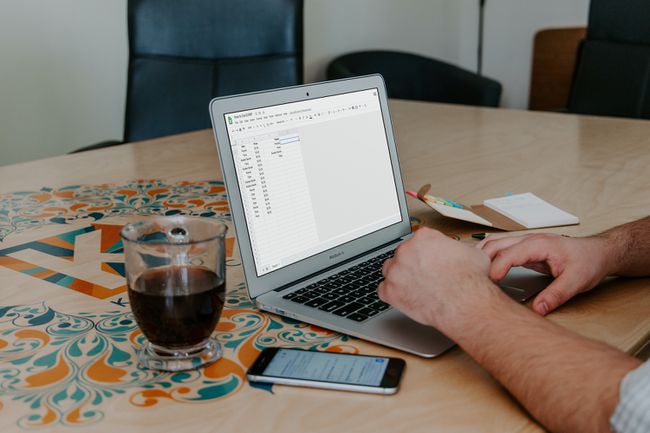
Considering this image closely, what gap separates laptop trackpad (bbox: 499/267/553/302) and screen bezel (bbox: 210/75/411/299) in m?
0.19

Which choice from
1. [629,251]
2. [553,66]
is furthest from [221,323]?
[553,66]

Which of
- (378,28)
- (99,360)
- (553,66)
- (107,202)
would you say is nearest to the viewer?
(99,360)

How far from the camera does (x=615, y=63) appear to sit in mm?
2521

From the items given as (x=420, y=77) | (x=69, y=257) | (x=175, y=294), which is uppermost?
(x=175, y=294)

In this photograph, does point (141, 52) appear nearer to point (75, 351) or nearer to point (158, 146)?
point (158, 146)

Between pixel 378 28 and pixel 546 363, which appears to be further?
pixel 378 28

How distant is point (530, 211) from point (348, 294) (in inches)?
20.4

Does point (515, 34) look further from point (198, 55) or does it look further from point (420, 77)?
point (198, 55)

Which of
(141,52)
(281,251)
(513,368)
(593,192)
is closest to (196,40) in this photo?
(141,52)

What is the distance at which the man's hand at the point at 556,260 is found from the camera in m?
0.91

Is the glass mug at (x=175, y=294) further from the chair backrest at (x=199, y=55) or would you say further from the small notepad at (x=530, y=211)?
the chair backrest at (x=199, y=55)

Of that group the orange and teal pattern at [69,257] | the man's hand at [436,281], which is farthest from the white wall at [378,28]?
the man's hand at [436,281]

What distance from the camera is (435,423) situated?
2.23 feet

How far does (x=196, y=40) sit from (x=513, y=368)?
1.88 metres
